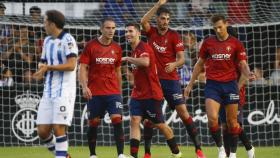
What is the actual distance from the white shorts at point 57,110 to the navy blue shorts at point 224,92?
109 inches

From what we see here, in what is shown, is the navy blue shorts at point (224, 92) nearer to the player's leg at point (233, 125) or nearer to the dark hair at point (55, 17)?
the player's leg at point (233, 125)

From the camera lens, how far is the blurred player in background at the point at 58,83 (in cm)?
980

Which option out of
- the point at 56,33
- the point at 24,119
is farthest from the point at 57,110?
the point at 24,119

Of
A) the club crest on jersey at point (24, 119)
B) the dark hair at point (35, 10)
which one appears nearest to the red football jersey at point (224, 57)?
the club crest on jersey at point (24, 119)

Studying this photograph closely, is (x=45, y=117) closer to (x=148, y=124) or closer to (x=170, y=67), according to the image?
(x=170, y=67)

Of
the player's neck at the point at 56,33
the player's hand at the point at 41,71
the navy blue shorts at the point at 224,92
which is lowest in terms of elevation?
the navy blue shorts at the point at 224,92

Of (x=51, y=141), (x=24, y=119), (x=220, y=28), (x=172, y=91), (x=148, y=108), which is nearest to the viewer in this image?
(x=51, y=141)

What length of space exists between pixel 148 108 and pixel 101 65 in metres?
1.03

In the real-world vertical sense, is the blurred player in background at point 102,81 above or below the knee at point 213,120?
above

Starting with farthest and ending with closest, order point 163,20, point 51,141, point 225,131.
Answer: point 163,20 → point 225,131 → point 51,141

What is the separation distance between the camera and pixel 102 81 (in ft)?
39.7

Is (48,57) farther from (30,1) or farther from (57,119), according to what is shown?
(30,1)

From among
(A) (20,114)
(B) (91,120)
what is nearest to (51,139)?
(B) (91,120)

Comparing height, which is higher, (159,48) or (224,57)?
(159,48)
